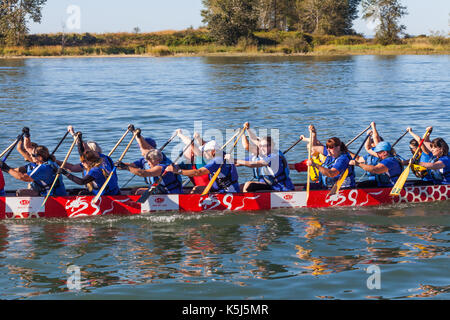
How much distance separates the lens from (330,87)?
3778 centimetres

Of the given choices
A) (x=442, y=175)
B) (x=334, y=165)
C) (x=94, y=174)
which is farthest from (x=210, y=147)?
(x=442, y=175)

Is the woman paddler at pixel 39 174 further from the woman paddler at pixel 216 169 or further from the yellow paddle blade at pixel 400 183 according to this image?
the yellow paddle blade at pixel 400 183

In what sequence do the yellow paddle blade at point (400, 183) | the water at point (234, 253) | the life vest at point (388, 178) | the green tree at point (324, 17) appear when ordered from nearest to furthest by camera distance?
1. the water at point (234, 253)
2. the yellow paddle blade at point (400, 183)
3. the life vest at point (388, 178)
4. the green tree at point (324, 17)

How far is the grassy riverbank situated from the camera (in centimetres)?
6531

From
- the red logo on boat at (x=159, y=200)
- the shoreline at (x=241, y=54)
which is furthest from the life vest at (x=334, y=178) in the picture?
the shoreline at (x=241, y=54)

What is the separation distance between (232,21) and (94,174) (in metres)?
58.6

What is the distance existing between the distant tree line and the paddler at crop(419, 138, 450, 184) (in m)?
56.4

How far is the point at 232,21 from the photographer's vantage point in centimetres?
6775

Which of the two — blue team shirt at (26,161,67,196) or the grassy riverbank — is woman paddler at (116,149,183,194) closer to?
blue team shirt at (26,161,67,196)

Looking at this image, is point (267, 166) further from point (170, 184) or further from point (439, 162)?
point (439, 162)

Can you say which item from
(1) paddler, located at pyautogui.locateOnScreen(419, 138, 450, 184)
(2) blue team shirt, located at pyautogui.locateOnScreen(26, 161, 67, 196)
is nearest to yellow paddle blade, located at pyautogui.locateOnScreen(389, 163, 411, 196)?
(1) paddler, located at pyautogui.locateOnScreen(419, 138, 450, 184)


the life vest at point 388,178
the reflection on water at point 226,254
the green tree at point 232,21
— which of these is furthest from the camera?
the green tree at point 232,21

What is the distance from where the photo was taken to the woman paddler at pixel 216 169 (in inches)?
463
